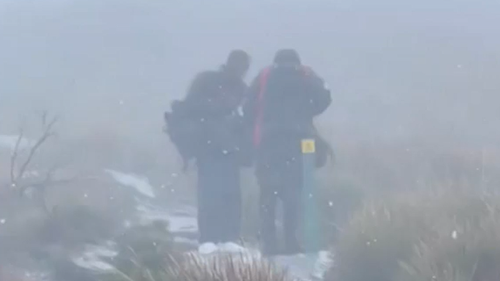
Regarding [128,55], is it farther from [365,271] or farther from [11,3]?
[365,271]

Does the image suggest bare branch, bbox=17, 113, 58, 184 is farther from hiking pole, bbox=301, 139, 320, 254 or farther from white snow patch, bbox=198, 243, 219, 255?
hiking pole, bbox=301, 139, 320, 254

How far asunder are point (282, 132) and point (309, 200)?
37 centimetres

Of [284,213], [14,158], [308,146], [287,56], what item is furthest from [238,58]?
[14,158]

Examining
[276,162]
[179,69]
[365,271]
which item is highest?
[179,69]

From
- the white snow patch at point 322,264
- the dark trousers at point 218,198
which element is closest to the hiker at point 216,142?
the dark trousers at point 218,198

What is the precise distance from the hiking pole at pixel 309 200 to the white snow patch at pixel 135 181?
2.52 ft

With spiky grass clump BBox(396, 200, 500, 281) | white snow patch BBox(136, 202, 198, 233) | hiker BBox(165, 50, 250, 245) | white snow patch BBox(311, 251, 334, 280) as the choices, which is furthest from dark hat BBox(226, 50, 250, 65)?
spiky grass clump BBox(396, 200, 500, 281)

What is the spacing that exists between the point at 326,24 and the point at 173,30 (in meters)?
0.78

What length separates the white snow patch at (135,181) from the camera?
24.5 feet

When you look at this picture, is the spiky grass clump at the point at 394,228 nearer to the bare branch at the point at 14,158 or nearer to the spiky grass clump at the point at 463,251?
the spiky grass clump at the point at 463,251

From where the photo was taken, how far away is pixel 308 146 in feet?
24.6

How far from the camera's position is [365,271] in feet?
24.7

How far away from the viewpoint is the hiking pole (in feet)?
24.6

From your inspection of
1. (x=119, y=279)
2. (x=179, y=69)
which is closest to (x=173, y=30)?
(x=179, y=69)
